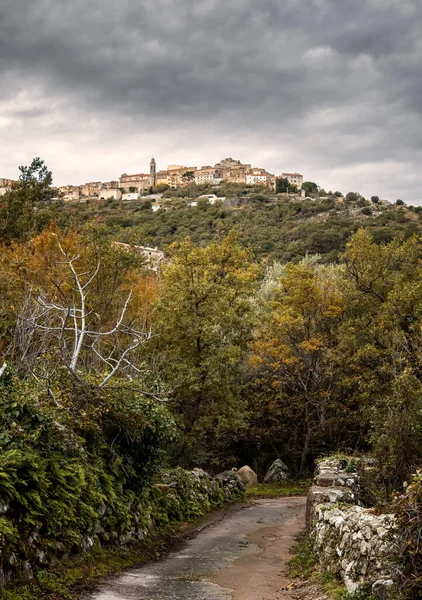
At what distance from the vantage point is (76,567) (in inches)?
399

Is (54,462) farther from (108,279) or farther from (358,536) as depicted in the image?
(108,279)

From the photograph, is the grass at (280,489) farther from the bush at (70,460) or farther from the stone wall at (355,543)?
the bush at (70,460)

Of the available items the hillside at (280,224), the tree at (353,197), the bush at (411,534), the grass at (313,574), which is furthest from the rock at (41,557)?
the tree at (353,197)

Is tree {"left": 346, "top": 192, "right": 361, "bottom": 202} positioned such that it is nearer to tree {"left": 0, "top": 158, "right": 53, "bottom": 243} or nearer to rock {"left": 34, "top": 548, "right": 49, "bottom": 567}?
tree {"left": 0, "top": 158, "right": 53, "bottom": 243}

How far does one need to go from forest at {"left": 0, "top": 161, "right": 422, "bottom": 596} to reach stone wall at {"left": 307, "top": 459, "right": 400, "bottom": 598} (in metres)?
2.86

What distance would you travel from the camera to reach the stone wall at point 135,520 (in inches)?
340

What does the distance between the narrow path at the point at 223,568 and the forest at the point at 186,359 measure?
4.81 feet

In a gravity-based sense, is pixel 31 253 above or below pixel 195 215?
below

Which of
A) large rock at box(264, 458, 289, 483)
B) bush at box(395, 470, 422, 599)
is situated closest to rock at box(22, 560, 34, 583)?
bush at box(395, 470, 422, 599)

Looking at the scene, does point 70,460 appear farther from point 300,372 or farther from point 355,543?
point 300,372

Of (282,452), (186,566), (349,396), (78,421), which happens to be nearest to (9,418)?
(78,421)

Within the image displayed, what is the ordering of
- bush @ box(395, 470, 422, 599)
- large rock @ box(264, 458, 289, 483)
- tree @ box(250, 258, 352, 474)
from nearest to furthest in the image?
bush @ box(395, 470, 422, 599) → large rock @ box(264, 458, 289, 483) → tree @ box(250, 258, 352, 474)

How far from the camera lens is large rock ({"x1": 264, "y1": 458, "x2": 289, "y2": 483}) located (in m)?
29.9

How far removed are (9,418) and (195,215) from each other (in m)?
89.8
